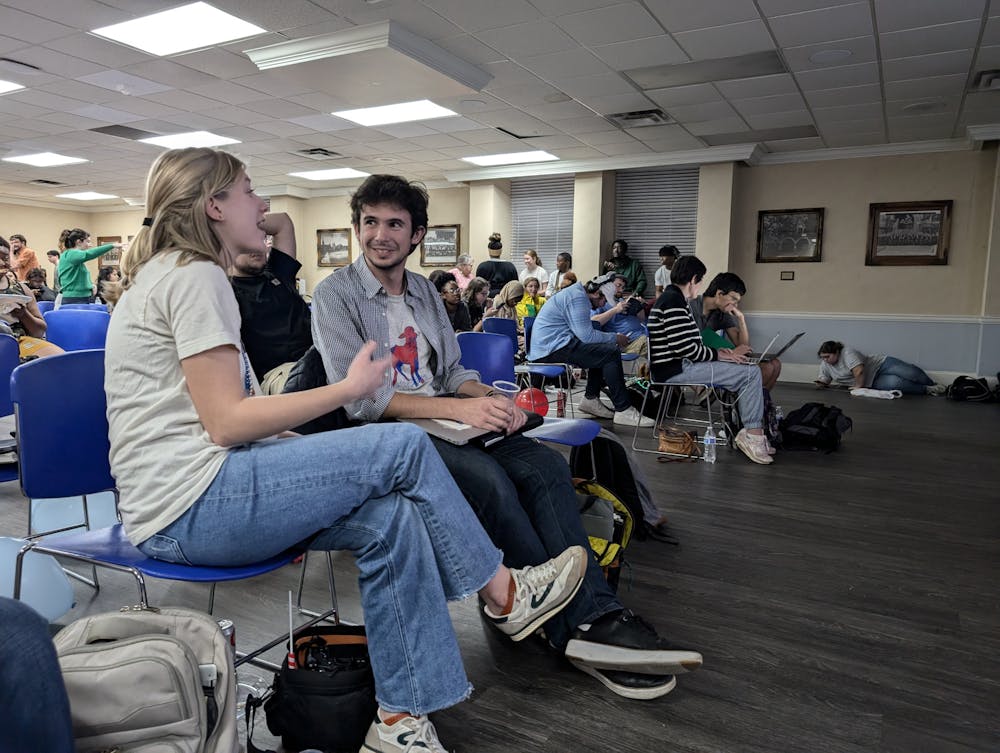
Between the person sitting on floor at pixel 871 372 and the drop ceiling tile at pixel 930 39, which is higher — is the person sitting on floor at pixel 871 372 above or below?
below

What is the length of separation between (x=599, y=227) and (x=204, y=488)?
850 centimetres

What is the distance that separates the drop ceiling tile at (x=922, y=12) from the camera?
4.07 metres

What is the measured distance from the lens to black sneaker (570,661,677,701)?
1639 mm

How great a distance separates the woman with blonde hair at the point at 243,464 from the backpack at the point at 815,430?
376cm

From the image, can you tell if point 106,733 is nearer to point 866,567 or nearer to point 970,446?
point 866,567

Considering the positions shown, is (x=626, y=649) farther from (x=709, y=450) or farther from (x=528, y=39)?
(x=528, y=39)

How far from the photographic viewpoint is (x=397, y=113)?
22.2 ft

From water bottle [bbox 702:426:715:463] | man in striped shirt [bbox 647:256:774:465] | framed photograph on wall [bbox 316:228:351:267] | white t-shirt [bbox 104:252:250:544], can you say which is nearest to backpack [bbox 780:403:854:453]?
man in striped shirt [bbox 647:256:774:465]

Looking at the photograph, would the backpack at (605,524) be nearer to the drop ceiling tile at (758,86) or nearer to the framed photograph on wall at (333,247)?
the drop ceiling tile at (758,86)

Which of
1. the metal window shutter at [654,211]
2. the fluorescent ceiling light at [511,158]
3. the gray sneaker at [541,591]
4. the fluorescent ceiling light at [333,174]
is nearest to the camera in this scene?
the gray sneaker at [541,591]

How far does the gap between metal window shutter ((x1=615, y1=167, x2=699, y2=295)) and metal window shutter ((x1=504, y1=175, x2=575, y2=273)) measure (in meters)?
0.73

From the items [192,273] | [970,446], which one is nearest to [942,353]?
[970,446]

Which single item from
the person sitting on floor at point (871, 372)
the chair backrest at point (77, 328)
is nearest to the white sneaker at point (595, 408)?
the chair backrest at point (77, 328)

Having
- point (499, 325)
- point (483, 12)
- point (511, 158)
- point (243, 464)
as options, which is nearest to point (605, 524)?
point (243, 464)
